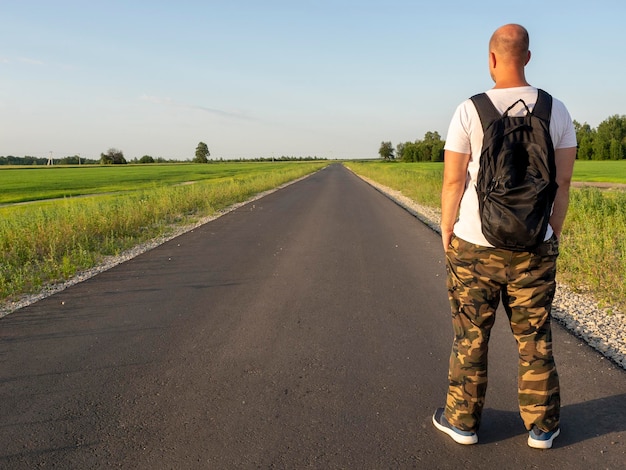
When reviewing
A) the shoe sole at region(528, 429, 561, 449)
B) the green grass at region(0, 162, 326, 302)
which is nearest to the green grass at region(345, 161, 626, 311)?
the shoe sole at region(528, 429, 561, 449)

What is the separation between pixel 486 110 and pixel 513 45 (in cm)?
40

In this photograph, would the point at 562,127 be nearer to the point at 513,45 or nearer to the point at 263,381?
the point at 513,45

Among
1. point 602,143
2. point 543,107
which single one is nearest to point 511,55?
point 543,107

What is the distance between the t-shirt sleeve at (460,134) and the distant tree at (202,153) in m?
164

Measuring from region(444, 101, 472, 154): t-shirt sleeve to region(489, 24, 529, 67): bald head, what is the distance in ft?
1.10

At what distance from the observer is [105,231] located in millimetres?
10305

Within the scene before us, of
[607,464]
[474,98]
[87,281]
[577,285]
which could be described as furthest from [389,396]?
[87,281]

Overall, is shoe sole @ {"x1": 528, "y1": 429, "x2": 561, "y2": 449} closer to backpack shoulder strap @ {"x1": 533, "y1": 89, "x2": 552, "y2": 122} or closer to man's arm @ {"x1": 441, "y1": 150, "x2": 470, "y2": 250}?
man's arm @ {"x1": 441, "y1": 150, "x2": 470, "y2": 250}

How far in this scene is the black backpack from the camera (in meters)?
2.22

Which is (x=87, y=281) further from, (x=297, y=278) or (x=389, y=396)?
(x=389, y=396)

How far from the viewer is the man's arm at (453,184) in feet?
7.93

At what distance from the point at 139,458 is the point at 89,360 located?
63.6 inches

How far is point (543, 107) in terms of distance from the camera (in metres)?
2.30

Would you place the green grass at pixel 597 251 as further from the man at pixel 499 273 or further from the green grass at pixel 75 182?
the green grass at pixel 75 182
